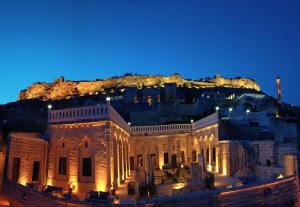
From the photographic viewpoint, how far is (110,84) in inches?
3738

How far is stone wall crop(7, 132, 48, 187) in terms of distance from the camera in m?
15.7

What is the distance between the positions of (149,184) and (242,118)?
13827 mm

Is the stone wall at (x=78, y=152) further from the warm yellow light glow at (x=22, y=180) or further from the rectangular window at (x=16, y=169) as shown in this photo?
the rectangular window at (x=16, y=169)

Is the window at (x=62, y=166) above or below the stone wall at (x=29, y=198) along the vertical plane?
above

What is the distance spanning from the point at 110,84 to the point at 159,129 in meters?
63.5

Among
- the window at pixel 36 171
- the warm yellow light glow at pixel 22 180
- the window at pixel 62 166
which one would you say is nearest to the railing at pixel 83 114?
the window at pixel 62 166

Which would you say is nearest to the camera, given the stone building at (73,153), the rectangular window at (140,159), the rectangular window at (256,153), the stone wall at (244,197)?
the stone wall at (244,197)

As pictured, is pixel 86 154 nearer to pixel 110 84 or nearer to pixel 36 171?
pixel 36 171

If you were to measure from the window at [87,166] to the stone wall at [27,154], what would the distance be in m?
2.78

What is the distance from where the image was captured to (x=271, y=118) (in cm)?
2400

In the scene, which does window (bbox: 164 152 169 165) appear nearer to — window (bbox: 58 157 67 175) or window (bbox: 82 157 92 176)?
window (bbox: 58 157 67 175)

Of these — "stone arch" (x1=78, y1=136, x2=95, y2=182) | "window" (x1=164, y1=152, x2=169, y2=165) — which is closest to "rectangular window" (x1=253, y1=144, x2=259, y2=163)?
"stone arch" (x1=78, y1=136, x2=95, y2=182)

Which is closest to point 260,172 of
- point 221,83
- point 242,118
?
point 242,118

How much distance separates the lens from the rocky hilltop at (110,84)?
90.7 metres
